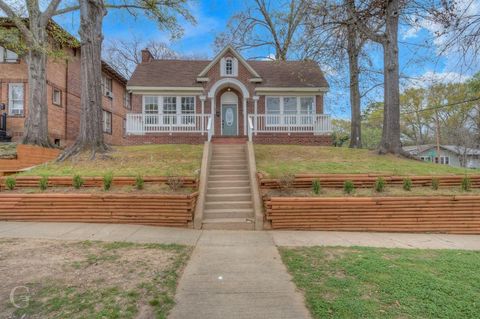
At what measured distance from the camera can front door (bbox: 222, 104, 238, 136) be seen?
17.5m

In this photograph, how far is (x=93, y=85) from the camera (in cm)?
1035

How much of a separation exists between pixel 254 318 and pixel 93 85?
10.1 metres

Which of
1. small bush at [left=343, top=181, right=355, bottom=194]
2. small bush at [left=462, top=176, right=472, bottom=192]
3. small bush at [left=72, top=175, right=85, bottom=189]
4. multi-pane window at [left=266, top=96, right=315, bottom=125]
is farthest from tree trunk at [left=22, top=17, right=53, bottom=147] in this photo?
small bush at [left=462, top=176, right=472, bottom=192]

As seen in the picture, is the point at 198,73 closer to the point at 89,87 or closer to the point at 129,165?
the point at 89,87

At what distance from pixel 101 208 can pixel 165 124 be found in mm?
10184

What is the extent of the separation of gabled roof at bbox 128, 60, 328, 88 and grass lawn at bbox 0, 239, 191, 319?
13707mm

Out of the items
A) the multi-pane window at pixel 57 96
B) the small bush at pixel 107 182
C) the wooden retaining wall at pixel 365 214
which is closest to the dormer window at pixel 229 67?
the multi-pane window at pixel 57 96

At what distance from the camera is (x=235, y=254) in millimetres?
4672

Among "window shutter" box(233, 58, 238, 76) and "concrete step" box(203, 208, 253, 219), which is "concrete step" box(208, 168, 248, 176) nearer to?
"concrete step" box(203, 208, 253, 219)

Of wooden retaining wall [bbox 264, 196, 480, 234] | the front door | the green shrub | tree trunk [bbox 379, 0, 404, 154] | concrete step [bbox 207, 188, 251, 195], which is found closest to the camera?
wooden retaining wall [bbox 264, 196, 480, 234]

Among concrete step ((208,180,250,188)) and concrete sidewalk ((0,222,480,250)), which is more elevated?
concrete step ((208,180,250,188))

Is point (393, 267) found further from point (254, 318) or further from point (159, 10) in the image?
point (159, 10)

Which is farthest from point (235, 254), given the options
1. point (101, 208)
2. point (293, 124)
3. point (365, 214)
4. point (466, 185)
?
point (293, 124)

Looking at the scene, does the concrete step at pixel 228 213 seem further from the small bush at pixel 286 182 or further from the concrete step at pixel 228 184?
the concrete step at pixel 228 184
